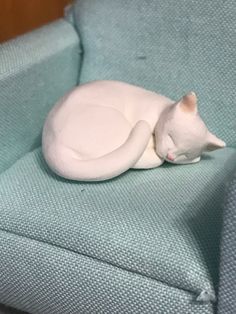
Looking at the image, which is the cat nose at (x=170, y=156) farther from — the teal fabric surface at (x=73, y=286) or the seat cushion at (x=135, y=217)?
the teal fabric surface at (x=73, y=286)

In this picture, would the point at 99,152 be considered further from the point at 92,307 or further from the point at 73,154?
the point at 92,307

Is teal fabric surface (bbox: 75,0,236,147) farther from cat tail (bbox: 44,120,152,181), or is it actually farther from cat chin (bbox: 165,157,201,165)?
cat tail (bbox: 44,120,152,181)

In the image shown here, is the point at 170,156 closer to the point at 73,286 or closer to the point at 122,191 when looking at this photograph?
the point at 122,191

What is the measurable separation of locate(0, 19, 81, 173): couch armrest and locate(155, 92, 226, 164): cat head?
0.35 metres

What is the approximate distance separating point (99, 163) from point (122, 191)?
0.26ft

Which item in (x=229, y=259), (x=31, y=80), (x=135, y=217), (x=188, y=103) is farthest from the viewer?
(x=31, y=80)

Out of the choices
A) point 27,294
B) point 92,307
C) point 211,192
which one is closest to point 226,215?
point 211,192

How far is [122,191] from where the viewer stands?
3.87 feet

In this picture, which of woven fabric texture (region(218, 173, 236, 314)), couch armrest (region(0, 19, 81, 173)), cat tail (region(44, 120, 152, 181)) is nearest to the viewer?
woven fabric texture (region(218, 173, 236, 314))

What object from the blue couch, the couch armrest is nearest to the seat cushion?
the blue couch

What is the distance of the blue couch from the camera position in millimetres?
1022

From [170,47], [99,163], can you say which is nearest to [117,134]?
[99,163]

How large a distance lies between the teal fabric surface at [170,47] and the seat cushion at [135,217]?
21cm

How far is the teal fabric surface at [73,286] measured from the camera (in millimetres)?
1028
